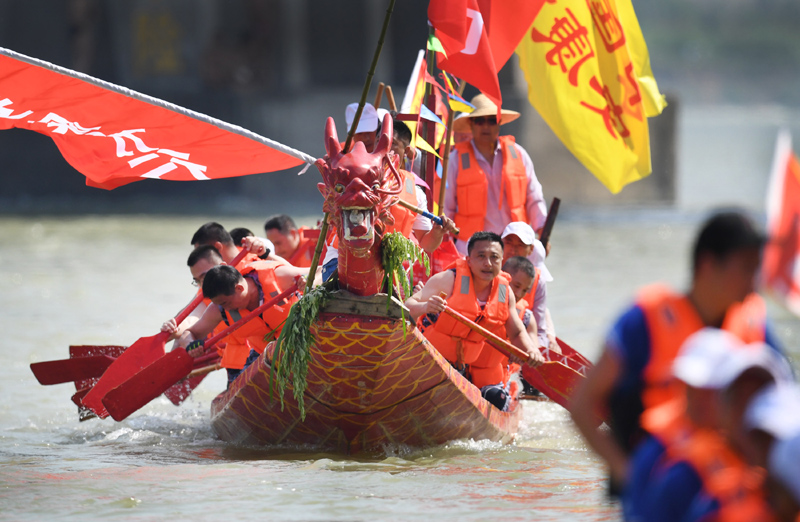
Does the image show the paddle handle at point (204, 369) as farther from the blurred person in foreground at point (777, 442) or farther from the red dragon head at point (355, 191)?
the blurred person in foreground at point (777, 442)

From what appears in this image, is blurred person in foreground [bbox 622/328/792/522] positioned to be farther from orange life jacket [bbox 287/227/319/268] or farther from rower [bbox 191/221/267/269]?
orange life jacket [bbox 287/227/319/268]

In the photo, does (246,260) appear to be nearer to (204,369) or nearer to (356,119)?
(204,369)

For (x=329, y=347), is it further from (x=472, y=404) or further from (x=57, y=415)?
(x=57, y=415)

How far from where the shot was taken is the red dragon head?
532cm

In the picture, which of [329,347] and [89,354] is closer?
[329,347]

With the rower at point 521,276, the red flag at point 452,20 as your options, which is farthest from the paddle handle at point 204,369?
the red flag at point 452,20

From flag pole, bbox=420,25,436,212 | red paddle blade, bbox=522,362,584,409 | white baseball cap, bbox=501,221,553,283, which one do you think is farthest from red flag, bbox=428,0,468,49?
red paddle blade, bbox=522,362,584,409

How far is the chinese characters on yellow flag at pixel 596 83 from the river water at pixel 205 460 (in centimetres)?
197

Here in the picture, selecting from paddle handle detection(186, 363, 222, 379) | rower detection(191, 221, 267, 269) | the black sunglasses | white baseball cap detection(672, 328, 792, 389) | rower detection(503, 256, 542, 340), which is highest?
the black sunglasses

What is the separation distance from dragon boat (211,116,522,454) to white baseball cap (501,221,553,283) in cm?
137

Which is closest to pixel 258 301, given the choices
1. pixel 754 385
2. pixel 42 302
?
pixel 754 385

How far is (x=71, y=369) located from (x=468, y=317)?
113 inches

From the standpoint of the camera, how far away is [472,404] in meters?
6.34

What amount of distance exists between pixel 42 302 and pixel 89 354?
570 cm
